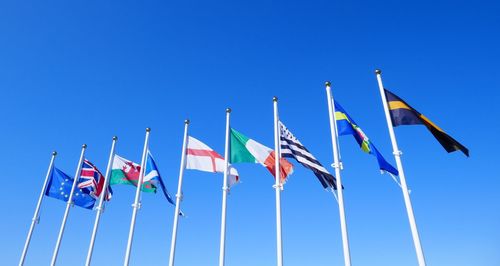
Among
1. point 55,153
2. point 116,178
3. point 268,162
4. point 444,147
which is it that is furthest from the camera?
point 55,153

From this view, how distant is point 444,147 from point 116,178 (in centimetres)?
1786

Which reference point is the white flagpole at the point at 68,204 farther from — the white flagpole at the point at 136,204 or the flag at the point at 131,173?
the white flagpole at the point at 136,204

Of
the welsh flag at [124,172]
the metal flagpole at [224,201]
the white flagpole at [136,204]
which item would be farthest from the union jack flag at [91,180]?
the metal flagpole at [224,201]

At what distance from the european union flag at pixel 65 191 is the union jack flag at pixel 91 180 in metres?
0.25

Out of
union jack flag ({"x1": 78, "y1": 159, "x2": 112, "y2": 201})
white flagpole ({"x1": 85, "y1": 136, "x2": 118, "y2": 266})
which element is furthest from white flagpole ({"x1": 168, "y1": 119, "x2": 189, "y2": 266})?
union jack flag ({"x1": 78, "y1": 159, "x2": 112, "y2": 201})

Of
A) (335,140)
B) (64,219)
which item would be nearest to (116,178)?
(64,219)

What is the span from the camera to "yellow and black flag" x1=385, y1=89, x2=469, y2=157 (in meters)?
14.1

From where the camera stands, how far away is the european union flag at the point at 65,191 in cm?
2314

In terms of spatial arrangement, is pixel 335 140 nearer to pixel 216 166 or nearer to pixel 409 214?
pixel 409 214

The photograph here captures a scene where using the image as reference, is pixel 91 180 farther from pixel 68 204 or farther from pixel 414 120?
pixel 414 120

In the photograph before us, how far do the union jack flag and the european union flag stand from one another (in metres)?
0.25

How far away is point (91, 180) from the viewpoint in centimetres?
2331

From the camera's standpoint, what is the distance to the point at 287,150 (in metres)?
16.8

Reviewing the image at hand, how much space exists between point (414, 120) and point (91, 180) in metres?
19.4
